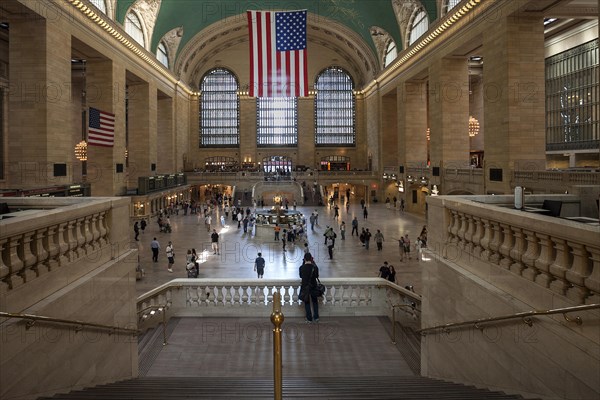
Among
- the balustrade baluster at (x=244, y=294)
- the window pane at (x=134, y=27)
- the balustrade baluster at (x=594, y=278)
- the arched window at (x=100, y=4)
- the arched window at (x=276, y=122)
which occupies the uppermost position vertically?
the window pane at (x=134, y=27)

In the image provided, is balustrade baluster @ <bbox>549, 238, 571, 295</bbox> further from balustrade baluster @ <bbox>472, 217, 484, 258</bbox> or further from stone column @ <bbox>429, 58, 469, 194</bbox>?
stone column @ <bbox>429, 58, 469, 194</bbox>

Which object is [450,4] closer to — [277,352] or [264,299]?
[264,299]

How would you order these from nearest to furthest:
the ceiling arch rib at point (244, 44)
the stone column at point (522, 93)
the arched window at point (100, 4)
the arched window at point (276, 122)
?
1. the stone column at point (522, 93)
2. the arched window at point (100, 4)
3. the ceiling arch rib at point (244, 44)
4. the arched window at point (276, 122)

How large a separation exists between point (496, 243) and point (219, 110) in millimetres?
46094

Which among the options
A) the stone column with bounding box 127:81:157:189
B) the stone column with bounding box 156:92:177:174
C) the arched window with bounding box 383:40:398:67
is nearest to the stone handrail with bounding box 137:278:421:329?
the stone column with bounding box 127:81:157:189

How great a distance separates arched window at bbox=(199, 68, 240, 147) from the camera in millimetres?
47625

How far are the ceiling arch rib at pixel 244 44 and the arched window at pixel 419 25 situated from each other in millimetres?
8019

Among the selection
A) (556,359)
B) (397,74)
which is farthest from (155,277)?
(397,74)

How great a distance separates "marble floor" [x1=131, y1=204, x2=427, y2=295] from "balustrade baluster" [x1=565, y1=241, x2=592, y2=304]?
9.05 metres

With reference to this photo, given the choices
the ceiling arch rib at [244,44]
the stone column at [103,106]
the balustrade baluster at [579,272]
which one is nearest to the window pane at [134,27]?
the stone column at [103,106]

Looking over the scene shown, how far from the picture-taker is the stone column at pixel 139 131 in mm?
29906

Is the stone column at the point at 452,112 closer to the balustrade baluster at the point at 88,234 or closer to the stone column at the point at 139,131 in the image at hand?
the stone column at the point at 139,131

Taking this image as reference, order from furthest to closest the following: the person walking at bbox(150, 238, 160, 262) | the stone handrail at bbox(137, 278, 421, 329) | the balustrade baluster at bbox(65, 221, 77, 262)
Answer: the person walking at bbox(150, 238, 160, 262) < the stone handrail at bbox(137, 278, 421, 329) < the balustrade baluster at bbox(65, 221, 77, 262)

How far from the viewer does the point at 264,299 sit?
837cm
